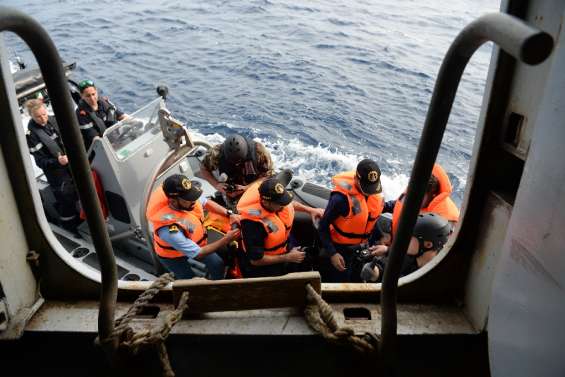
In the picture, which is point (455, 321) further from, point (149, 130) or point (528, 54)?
point (149, 130)

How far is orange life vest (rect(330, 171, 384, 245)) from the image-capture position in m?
3.43

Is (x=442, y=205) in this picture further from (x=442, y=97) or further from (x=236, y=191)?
(x=442, y=97)

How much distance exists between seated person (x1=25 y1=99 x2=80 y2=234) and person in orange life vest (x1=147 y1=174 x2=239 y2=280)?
2432 mm

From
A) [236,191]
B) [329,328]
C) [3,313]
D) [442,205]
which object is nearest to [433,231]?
[442,205]

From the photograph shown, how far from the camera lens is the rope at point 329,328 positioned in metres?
1.39

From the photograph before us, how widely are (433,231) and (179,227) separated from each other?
189cm

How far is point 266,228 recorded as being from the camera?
3.22 m

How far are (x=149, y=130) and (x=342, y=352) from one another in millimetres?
4307

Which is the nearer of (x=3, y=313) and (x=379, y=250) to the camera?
(x=3, y=313)

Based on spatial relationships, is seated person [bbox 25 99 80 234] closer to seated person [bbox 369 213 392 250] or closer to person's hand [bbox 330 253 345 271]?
person's hand [bbox 330 253 345 271]

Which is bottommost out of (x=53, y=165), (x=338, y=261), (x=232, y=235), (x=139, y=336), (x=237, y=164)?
(x=53, y=165)

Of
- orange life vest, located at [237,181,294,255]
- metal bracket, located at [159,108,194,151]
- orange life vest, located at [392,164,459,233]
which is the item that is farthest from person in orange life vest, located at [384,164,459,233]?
metal bracket, located at [159,108,194,151]

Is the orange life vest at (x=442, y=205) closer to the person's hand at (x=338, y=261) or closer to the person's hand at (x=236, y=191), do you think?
the person's hand at (x=338, y=261)

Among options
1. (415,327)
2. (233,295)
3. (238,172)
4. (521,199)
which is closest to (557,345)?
(521,199)
